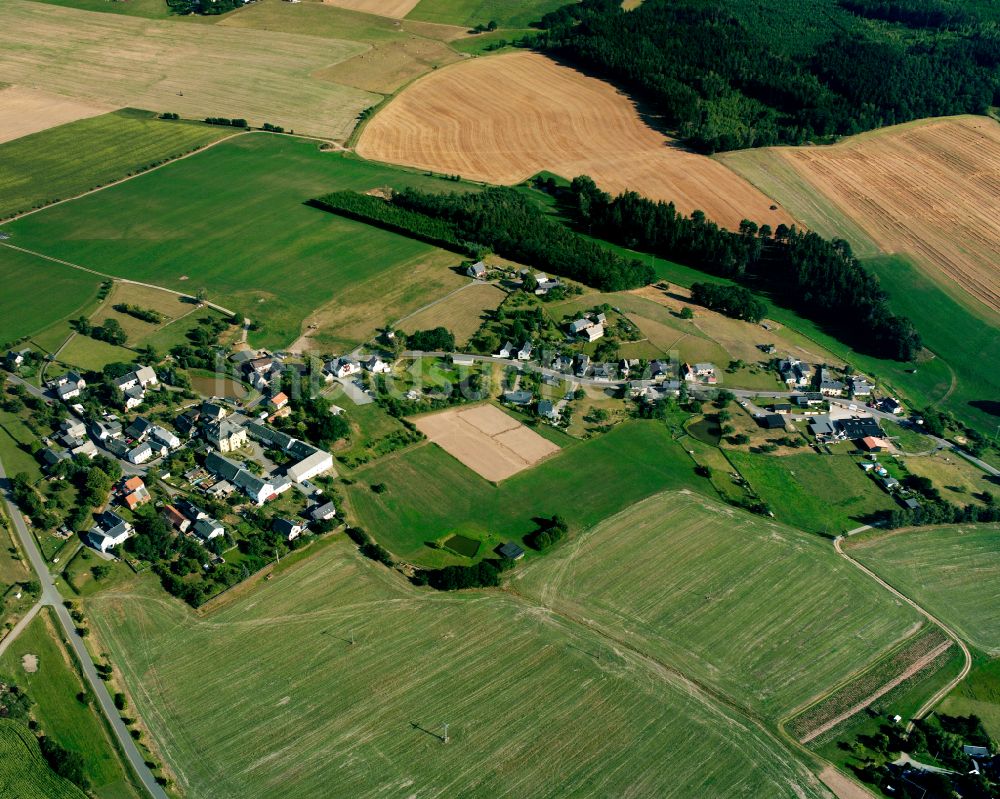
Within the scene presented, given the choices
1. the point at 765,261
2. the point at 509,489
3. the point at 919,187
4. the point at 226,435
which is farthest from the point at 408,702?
the point at 919,187

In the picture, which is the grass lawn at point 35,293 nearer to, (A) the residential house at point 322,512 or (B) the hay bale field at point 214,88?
(A) the residential house at point 322,512

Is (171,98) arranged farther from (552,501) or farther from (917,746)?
(917,746)

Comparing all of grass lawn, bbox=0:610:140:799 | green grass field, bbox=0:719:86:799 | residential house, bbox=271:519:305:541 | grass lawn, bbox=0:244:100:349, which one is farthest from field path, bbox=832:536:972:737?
grass lawn, bbox=0:244:100:349

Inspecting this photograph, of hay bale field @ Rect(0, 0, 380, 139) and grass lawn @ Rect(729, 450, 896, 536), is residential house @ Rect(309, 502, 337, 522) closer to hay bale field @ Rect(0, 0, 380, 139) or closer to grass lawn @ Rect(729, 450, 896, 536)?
grass lawn @ Rect(729, 450, 896, 536)

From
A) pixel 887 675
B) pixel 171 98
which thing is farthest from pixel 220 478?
pixel 171 98

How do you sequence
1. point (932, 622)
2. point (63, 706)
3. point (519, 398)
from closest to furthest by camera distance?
point (63, 706) → point (932, 622) → point (519, 398)

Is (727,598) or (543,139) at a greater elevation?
(543,139)

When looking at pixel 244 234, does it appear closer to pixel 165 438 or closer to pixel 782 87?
pixel 165 438
